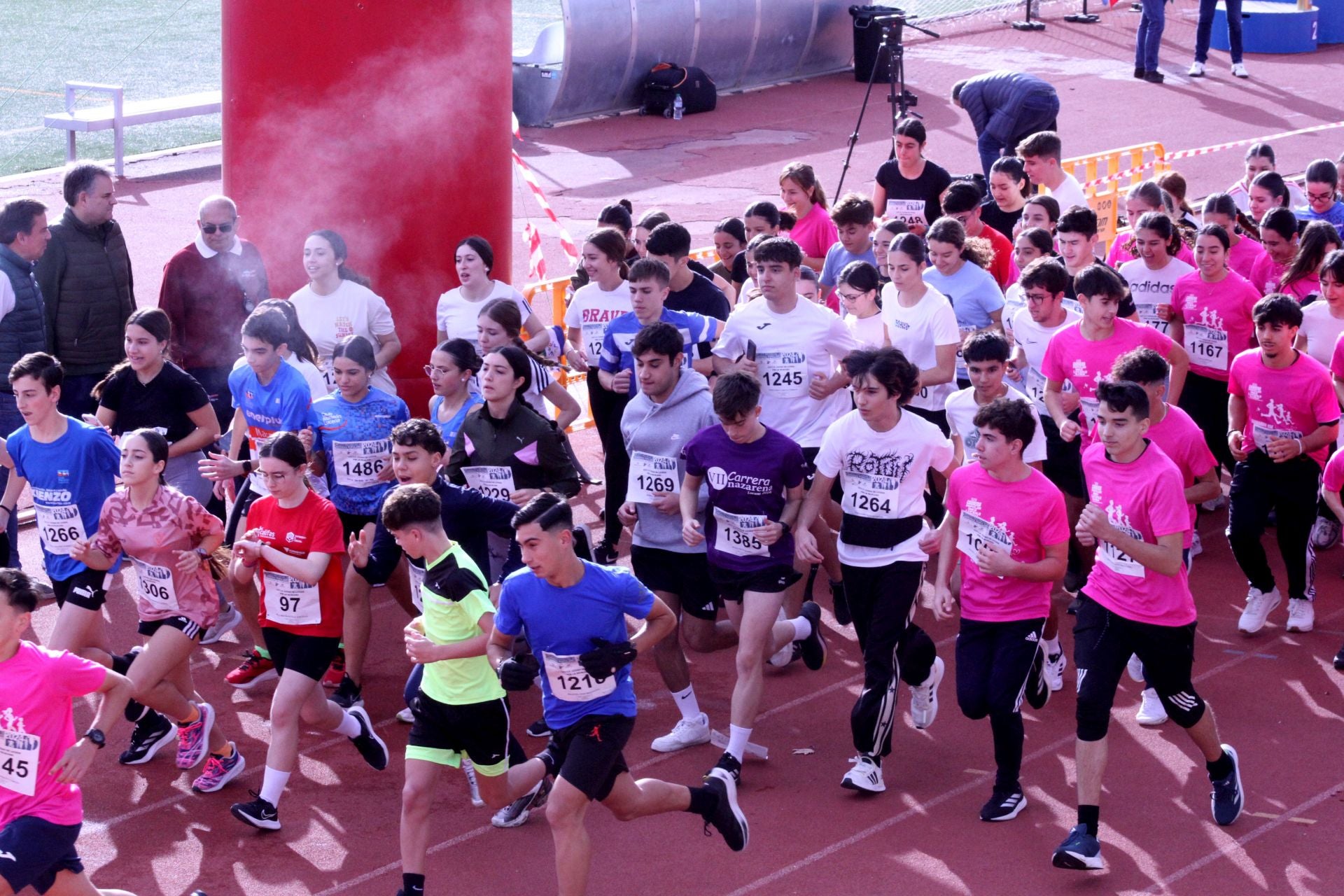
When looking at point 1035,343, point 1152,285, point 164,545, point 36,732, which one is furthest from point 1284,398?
point 36,732

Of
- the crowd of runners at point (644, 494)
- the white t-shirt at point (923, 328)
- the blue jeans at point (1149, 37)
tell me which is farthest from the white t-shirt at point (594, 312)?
the blue jeans at point (1149, 37)

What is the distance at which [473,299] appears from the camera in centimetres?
927

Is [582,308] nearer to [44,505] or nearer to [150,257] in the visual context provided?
[44,505]

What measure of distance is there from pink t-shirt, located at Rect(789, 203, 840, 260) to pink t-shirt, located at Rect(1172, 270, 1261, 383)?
8.06ft

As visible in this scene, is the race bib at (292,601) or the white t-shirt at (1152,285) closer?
the race bib at (292,601)

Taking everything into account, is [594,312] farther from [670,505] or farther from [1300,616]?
[1300,616]

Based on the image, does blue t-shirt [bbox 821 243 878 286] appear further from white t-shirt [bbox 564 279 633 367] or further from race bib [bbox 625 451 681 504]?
race bib [bbox 625 451 681 504]

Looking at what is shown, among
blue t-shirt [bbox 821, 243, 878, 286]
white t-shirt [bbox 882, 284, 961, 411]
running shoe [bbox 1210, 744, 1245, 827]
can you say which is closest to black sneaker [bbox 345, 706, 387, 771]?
white t-shirt [bbox 882, 284, 961, 411]

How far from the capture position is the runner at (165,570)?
6910mm

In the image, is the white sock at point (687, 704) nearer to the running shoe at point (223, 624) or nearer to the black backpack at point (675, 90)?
the running shoe at point (223, 624)

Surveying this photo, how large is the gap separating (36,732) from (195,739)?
1.85 metres

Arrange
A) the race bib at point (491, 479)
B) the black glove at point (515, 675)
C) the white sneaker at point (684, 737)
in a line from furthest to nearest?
the race bib at point (491, 479) < the white sneaker at point (684, 737) < the black glove at point (515, 675)

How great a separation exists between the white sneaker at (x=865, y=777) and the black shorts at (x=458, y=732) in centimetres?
160

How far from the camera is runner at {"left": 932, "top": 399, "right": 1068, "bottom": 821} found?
638 cm
